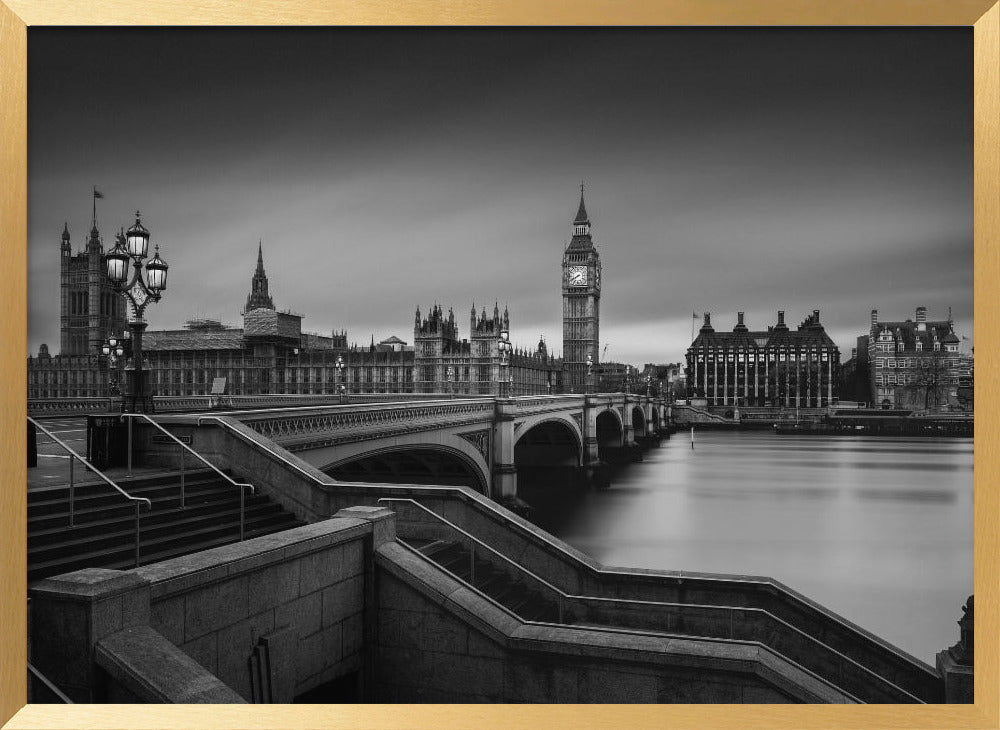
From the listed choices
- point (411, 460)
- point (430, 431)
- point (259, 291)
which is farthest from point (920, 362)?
point (411, 460)

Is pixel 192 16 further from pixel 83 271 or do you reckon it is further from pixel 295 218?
pixel 83 271

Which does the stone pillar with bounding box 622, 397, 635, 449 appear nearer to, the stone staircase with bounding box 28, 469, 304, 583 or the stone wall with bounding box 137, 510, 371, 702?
the stone staircase with bounding box 28, 469, 304, 583

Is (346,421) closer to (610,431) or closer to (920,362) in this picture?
(920,362)

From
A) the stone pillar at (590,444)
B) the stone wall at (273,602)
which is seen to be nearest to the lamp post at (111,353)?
the stone wall at (273,602)

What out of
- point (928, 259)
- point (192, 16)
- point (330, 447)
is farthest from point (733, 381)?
point (192, 16)

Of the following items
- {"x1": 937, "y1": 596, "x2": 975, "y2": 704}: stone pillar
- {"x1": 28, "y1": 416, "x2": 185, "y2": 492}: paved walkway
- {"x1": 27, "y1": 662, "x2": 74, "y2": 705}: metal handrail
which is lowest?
{"x1": 937, "y1": 596, "x2": 975, "y2": 704}: stone pillar

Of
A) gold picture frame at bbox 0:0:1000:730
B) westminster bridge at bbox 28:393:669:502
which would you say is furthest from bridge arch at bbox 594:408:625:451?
gold picture frame at bbox 0:0:1000:730

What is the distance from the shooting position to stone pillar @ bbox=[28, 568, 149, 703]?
4250 mm

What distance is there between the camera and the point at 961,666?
7629 mm

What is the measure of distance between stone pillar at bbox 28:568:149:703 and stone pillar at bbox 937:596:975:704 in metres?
6.68

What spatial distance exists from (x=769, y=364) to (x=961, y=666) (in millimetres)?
31838

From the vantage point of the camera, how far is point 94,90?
21.5 ft

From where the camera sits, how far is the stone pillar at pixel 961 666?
7211 millimetres

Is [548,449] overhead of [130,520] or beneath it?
beneath
